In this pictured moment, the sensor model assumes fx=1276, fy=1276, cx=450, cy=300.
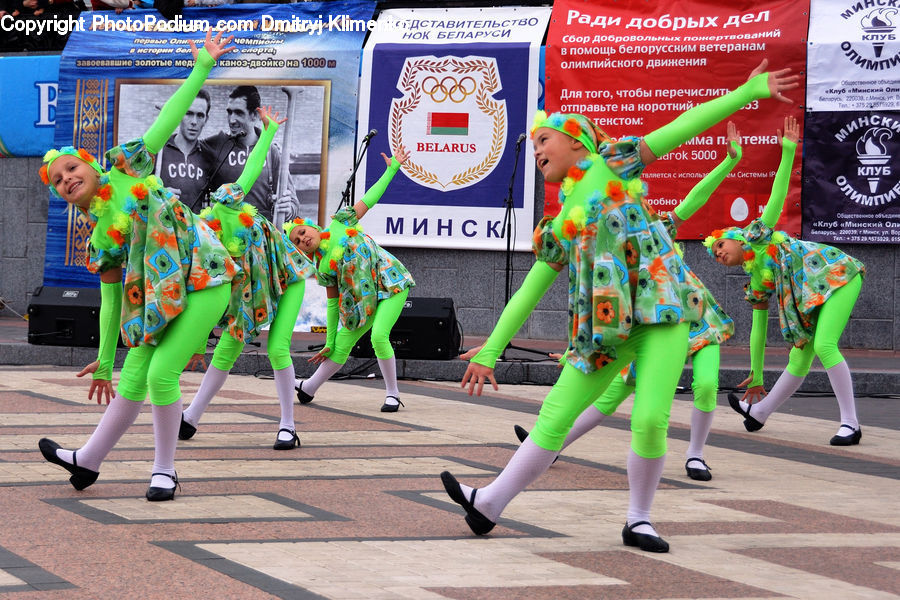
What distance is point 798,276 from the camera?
9.14 meters

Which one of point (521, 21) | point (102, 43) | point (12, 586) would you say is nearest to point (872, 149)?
point (521, 21)

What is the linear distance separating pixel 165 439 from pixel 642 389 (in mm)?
2426

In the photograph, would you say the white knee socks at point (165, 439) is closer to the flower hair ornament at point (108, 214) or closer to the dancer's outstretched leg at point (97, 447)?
the dancer's outstretched leg at point (97, 447)

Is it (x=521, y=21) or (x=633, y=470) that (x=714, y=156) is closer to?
(x=521, y=21)

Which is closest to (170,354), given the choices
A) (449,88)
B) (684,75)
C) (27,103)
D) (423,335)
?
(423,335)

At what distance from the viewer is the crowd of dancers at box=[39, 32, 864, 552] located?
5230 mm

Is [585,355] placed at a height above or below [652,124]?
below

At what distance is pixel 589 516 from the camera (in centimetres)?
607

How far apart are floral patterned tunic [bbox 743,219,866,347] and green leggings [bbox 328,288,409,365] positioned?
3.10 metres

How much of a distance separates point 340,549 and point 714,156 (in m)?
12.1

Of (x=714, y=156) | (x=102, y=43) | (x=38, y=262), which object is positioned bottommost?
(x=38, y=262)

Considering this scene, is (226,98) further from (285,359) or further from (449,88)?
(285,359)

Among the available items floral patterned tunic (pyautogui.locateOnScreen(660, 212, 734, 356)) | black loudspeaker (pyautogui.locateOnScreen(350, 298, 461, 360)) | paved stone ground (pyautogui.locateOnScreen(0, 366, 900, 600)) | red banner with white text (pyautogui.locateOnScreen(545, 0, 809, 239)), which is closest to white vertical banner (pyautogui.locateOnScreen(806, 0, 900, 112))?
red banner with white text (pyautogui.locateOnScreen(545, 0, 809, 239))

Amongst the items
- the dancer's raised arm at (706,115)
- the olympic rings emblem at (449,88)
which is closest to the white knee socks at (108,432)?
the dancer's raised arm at (706,115)
